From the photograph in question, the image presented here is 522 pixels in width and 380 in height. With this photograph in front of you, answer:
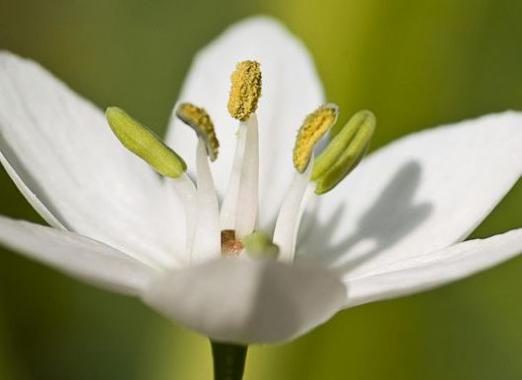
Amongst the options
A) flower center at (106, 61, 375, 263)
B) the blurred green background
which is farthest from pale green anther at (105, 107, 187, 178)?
the blurred green background

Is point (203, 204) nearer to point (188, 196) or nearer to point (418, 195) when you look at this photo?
point (188, 196)

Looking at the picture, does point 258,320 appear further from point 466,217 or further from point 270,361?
point 270,361

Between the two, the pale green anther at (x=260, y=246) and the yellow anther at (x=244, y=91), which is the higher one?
the yellow anther at (x=244, y=91)

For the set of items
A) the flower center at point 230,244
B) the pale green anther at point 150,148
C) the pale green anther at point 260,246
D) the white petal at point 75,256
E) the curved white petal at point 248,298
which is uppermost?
the pale green anther at point 150,148

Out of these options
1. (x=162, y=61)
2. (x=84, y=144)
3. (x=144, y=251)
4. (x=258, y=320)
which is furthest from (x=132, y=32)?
(x=258, y=320)

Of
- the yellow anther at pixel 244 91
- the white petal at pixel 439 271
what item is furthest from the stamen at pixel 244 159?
the white petal at pixel 439 271

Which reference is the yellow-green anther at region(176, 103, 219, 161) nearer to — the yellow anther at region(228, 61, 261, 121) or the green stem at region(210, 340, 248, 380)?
the yellow anther at region(228, 61, 261, 121)

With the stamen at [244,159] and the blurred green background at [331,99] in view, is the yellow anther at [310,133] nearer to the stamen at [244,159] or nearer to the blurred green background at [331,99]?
the stamen at [244,159]

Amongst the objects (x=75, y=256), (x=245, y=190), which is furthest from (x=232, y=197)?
(x=75, y=256)
